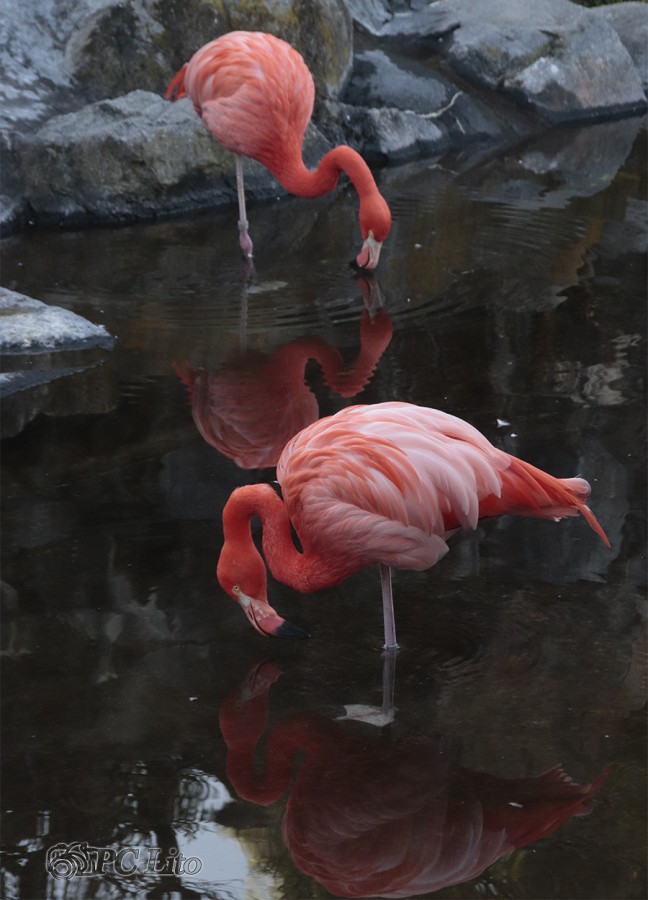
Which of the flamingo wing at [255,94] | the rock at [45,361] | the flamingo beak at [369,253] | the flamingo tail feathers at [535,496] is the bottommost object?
the rock at [45,361]

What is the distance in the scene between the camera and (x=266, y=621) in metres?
2.86

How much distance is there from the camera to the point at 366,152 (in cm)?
830

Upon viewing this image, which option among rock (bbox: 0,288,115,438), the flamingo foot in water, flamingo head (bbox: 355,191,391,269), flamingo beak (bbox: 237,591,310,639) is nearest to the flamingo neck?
flamingo beak (bbox: 237,591,310,639)

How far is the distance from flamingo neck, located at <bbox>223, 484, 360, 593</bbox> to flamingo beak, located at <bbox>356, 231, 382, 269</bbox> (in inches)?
113

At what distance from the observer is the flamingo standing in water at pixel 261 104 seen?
19.5 feet

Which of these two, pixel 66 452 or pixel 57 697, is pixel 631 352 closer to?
pixel 66 452

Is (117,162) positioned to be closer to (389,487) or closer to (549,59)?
A: (549,59)

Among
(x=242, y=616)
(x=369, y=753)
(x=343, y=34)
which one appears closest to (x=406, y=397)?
(x=242, y=616)

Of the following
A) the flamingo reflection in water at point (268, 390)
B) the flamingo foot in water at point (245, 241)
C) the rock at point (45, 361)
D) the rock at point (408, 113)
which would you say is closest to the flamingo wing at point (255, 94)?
the flamingo foot in water at point (245, 241)

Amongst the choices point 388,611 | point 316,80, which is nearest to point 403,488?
point 388,611

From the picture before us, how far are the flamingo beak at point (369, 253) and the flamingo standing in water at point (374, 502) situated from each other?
2.71 meters

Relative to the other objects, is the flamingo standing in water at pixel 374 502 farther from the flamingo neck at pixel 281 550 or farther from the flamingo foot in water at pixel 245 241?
the flamingo foot in water at pixel 245 241

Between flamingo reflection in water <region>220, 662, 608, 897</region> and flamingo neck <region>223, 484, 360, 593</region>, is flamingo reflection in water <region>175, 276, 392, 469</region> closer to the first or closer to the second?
flamingo neck <region>223, 484, 360, 593</region>

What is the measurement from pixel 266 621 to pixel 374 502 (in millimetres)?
395
